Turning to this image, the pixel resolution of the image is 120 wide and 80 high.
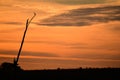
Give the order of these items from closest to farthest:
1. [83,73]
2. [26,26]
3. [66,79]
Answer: [66,79] < [83,73] < [26,26]

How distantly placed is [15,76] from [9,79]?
2.17ft

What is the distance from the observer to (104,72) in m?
33.5

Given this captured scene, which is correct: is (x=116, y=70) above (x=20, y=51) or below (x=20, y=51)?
above

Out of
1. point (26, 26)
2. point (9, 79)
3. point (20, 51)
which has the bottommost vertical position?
point (20, 51)

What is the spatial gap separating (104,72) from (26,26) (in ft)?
91.7

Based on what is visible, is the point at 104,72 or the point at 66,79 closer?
the point at 66,79

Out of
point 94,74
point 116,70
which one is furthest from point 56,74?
point 116,70

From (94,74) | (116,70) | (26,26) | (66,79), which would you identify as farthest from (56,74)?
(26,26)

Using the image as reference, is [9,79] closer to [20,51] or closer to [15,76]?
[15,76]

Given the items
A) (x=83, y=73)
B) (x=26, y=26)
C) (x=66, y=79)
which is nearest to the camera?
(x=66, y=79)

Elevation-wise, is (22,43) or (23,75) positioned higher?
(23,75)

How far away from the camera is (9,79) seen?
31.4 metres

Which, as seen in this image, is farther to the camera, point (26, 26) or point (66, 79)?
point (26, 26)

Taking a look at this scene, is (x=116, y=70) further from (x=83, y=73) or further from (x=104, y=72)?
(x=83, y=73)
